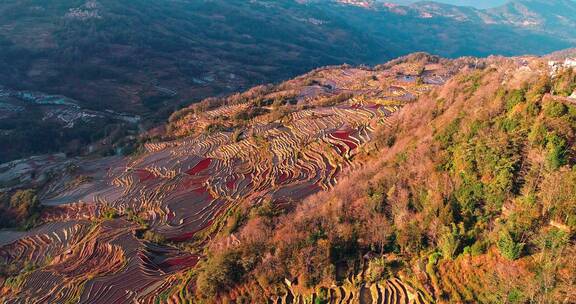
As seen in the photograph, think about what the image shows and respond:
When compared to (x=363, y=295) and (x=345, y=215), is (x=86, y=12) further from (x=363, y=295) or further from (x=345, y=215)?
(x=363, y=295)

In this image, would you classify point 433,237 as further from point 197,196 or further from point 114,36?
point 114,36

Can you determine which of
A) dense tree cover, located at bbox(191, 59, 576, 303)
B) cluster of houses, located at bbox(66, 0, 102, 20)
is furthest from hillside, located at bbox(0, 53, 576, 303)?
cluster of houses, located at bbox(66, 0, 102, 20)

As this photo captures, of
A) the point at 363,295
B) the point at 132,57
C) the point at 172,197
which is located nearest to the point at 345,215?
the point at 363,295

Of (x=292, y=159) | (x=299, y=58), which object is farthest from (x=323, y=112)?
(x=299, y=58)

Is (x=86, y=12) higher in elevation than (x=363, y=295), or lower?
lower

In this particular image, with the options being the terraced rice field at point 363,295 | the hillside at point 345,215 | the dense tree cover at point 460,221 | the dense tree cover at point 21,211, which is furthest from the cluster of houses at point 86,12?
the terraced rice field at point 363,295

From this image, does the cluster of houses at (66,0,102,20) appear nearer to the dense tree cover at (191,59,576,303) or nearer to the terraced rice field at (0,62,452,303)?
the terraced rice field at (0,62,452,303)

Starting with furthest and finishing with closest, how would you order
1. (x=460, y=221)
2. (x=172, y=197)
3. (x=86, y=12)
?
1. (x=86, y=12)
2. (x=172, y=197)
3. (x=460, y=221)

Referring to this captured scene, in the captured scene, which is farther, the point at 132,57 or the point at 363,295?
the point at 132,57
